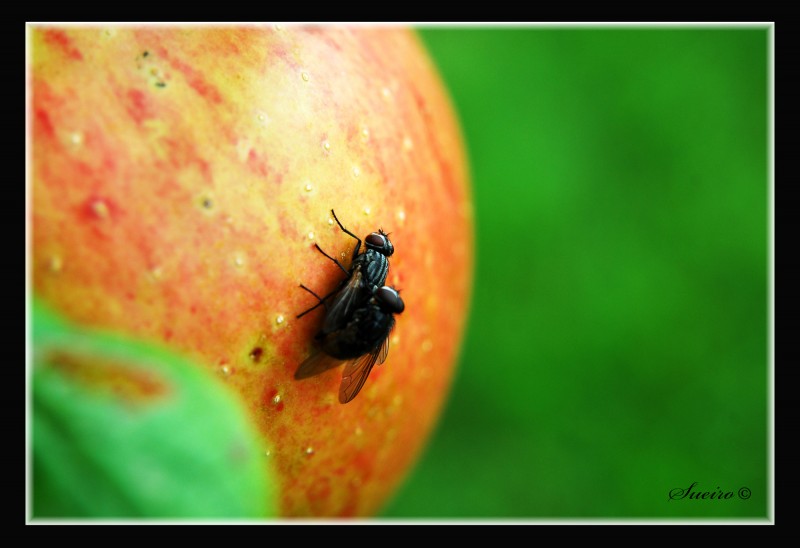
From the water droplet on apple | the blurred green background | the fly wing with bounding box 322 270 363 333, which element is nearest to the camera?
the water droplet on apple

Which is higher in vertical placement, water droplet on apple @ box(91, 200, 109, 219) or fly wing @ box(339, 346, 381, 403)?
water droplet on apple @ box(91, 200, 109, 219)

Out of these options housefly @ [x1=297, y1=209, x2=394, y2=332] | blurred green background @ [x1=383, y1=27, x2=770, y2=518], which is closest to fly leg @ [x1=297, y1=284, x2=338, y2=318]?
housefly @ [x1=297, y1=209, x2=394, y2=332]

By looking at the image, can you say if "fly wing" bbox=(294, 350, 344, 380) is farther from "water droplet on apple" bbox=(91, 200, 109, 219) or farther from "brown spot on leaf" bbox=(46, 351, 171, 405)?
"water droplet on apple" bbox=(91, 200, 109, 219)

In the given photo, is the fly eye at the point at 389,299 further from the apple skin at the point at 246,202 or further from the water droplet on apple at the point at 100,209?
the water droplet on apple at the point at 100,209

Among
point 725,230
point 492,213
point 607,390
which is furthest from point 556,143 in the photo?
point 607,390

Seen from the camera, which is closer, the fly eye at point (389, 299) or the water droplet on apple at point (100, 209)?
the water droplet on apple at point (100, 209)

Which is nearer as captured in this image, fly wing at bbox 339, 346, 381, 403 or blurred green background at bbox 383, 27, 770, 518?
fly wing at bbox 339, 346, 381, 403

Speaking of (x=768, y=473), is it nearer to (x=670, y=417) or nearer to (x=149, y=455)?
(x=670, y=417)

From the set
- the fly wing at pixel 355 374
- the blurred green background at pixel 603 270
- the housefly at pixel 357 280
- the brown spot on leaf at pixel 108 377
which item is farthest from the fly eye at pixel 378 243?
the blurred green background at pixel 603 270
